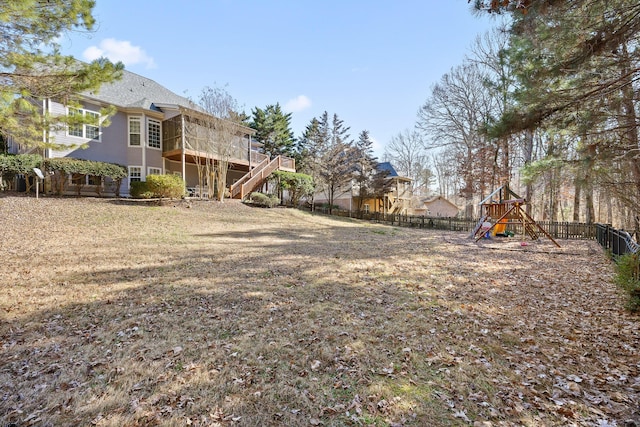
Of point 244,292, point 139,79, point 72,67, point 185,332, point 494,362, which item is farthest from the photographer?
point 139,79

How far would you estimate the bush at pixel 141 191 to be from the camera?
15.3 meters

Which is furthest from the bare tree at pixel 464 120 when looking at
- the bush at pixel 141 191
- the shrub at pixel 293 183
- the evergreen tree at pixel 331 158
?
the bush at pixel 141 191

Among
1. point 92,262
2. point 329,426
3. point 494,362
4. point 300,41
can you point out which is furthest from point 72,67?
point 300,41

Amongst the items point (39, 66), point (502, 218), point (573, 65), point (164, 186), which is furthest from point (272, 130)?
point (573, 65)

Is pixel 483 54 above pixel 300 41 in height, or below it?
above

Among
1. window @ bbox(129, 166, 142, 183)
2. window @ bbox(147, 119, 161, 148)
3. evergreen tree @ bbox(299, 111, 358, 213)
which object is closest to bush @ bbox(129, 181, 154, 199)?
window @ bbox(129, 166, 142, 183)

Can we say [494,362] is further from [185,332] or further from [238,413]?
[185,332]

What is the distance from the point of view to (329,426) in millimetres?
2492

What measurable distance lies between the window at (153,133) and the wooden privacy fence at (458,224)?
13.3 m

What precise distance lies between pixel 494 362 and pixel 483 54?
2672 centimetres

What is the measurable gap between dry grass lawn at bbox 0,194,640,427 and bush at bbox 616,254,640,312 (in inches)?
8.4

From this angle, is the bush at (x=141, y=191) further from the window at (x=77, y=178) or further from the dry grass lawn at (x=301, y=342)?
the dry grass lawn at (x=301, y=342)

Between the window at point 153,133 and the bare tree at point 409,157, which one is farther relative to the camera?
the bare tree at point 409,157

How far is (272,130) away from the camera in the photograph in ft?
118
